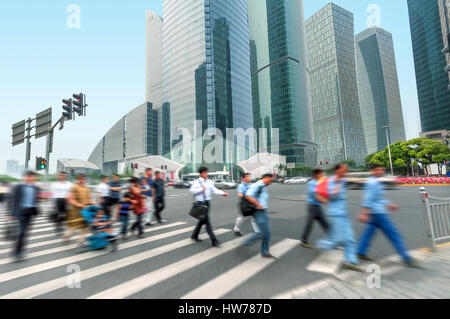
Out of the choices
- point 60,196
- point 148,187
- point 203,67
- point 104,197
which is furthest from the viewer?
point 203,67

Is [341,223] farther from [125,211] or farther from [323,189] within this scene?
[125,211]

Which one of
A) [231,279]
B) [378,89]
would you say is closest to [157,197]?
[231,279]

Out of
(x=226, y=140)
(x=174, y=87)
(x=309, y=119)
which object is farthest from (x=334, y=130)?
(x=174, y=87)

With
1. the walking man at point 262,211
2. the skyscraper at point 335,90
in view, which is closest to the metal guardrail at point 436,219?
the walking man at point 262,211

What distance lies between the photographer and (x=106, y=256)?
4.15m

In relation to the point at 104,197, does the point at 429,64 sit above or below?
above

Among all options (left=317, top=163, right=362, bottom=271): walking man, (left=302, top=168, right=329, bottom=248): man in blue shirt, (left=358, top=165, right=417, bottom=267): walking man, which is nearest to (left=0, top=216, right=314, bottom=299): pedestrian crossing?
(left=302, top=168, right=329, bottom=248): man in blue shirt

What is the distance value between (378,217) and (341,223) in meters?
0.57

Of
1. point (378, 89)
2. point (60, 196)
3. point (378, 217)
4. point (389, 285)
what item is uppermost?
point (378, 89)

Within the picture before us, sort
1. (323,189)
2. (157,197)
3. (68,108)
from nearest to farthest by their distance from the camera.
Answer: (323,189) → (157,197) → (68,108)

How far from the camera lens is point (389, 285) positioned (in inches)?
108

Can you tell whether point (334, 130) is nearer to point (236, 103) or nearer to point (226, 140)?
point (236, 103)

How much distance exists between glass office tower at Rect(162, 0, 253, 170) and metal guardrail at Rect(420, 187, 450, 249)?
62.9 metres
